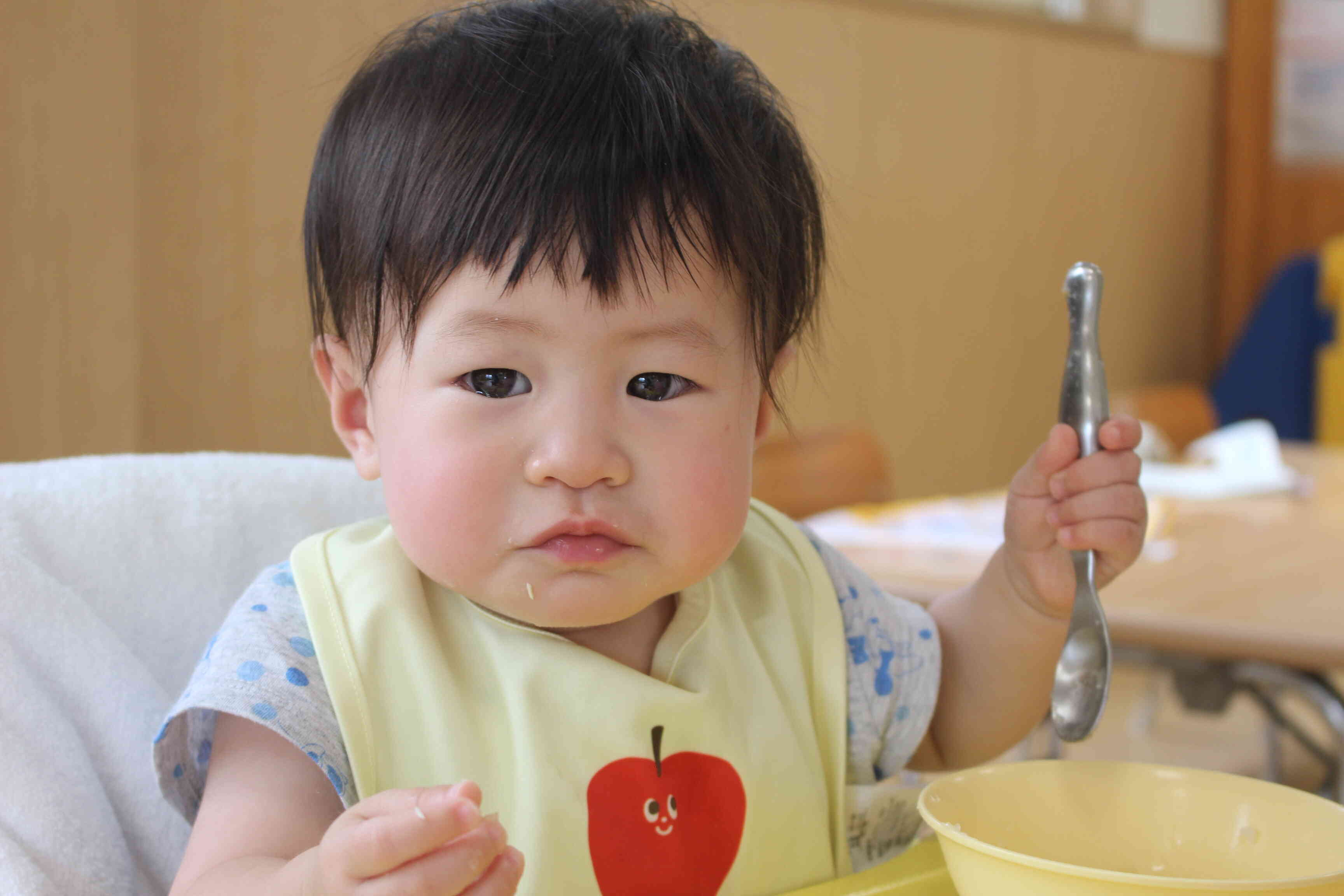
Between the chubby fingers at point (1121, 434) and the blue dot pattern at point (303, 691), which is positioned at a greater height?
the chubby fingers at point (1121, 434)

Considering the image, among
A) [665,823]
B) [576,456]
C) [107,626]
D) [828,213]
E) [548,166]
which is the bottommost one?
[665,823]

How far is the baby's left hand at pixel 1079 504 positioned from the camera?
2.69ft

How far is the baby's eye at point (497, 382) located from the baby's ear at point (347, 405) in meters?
0.13

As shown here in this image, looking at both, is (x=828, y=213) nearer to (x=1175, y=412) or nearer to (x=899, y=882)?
(x=1175, y=412)

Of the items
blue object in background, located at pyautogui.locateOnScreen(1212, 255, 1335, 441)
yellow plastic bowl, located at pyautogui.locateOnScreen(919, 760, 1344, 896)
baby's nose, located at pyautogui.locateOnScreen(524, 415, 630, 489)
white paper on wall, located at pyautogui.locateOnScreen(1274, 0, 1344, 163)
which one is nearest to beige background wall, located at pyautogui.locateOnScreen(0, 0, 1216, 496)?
white paper on wall, located at pyautogui.locateOnScreen(1274, 0, 1344, 163)

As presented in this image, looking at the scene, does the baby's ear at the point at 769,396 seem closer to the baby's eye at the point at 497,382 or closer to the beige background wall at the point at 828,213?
the baby's eye at the point at 497,382

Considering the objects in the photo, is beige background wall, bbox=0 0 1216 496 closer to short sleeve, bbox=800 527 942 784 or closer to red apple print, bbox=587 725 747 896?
short sleeve, bbox=800 527 942 784

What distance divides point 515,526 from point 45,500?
1.11ft

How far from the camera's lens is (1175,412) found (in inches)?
129

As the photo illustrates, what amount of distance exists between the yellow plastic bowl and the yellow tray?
0.05 m

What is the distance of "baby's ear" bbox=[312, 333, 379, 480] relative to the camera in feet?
2.71

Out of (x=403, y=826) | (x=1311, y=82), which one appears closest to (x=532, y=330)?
(x=403, y=826)

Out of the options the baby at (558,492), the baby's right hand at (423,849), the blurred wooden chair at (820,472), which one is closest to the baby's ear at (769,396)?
the baby at (558,492)

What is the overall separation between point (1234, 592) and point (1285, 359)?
3.39 metres
